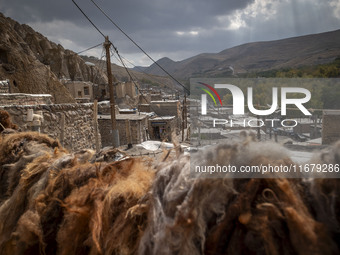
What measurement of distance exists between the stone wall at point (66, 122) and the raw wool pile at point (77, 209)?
5244 mm

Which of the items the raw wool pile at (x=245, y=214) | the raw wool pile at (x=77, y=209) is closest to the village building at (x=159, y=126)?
the raw wool pile at (x=77, y=209)

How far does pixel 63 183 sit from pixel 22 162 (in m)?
0.68

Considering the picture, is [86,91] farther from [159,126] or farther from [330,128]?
[330,128]

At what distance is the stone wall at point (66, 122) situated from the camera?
234 inches

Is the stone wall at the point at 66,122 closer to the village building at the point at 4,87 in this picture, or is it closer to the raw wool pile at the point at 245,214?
the village building at the point at 4,87

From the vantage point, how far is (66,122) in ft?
25.4

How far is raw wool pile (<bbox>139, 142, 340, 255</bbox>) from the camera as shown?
0.72 m

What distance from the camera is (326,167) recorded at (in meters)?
0.81

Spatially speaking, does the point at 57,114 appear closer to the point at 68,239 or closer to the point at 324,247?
the point at 68,239

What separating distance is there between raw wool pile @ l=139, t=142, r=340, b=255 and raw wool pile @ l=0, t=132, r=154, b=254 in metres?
0.18

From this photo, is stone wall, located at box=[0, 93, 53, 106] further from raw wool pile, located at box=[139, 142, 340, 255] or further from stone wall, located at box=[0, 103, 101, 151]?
raw wool pile, located at box=[139, 142, 340, 255]

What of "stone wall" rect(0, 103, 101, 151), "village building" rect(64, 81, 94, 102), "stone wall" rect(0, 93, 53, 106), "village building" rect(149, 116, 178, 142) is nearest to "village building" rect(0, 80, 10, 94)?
"stone wall" rect(0, 93, 53, 106)

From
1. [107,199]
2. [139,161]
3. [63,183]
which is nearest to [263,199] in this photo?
[107,199]

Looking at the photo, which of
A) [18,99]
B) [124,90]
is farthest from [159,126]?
[18,99]
